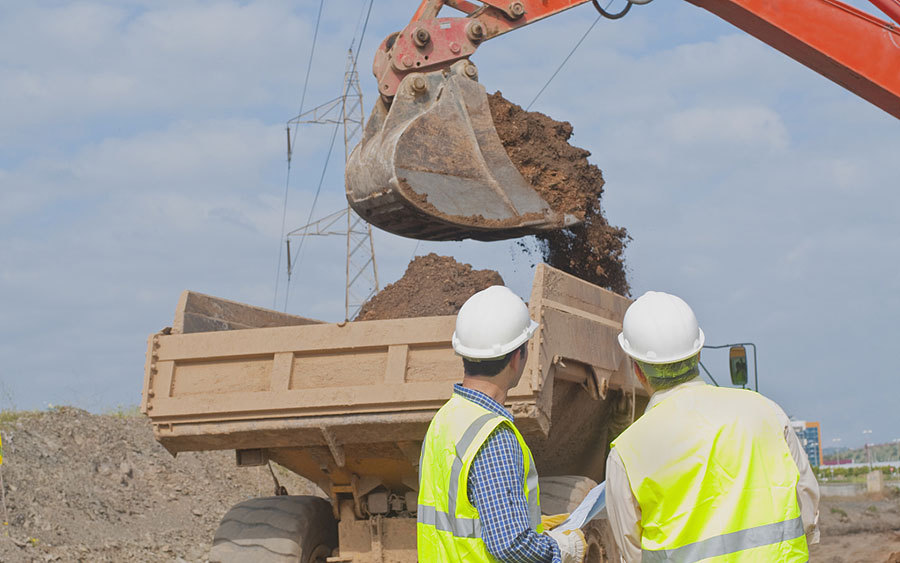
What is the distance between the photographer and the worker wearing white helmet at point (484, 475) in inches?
111

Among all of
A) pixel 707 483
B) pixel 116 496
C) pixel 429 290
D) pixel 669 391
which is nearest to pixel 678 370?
pixel 669 391

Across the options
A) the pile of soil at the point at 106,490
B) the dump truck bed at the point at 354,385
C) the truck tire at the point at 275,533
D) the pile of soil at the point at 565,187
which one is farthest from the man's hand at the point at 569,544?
the pile of soil at the point at 106,490

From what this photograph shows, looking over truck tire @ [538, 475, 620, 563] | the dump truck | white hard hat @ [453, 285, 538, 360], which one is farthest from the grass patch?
white hard hat @ [453, 285, 538, 360]

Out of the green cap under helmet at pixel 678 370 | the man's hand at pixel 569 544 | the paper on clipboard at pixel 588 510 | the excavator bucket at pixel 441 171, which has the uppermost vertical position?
the excavator bucket at pixel 441 171

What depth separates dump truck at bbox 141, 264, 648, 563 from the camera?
560 centimetres

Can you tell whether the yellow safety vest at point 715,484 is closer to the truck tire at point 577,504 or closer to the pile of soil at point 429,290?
the truck tire at point 577,504

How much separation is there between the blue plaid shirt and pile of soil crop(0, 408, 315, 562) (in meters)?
7.46

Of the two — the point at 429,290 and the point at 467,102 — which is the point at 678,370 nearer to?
the point at 429,290

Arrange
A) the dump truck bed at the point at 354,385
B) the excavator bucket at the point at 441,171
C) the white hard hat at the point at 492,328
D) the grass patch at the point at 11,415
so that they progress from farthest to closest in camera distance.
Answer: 1. the grass patch at the point at 11,415
2. the excavator bucket at the point at 441,171
3. the dump truck bed at the point at 354,385
4. the white hard hat at the point at 492,328

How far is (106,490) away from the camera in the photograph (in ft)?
41.7

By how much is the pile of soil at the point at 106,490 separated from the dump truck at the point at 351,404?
13.0 feet

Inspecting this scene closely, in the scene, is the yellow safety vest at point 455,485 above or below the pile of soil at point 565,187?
below

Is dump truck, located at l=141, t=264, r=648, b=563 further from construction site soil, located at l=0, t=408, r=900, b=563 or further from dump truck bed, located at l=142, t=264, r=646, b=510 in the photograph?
construction site soil, located at l=0, t=408, r=900, b=563

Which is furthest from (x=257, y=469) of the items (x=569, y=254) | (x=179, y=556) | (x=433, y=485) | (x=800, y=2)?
(x=433, y=485)
